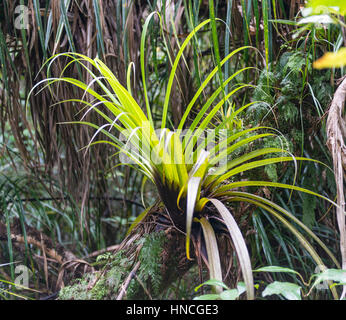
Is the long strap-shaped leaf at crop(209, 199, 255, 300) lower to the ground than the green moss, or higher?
higher

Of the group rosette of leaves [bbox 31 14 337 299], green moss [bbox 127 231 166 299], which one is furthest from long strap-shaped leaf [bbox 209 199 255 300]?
green moss [bbox 127 231 166 299]

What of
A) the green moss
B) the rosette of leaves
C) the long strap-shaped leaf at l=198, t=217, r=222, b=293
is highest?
the rosette of leaves

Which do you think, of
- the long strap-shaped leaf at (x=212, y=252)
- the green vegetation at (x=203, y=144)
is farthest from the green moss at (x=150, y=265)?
the long strap-shaped leaf at (x=212, y=252)

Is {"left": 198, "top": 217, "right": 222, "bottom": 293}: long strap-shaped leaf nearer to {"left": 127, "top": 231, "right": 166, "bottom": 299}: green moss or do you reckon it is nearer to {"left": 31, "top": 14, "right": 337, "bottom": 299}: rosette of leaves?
{"left": 31, "top": 14, "right": 337, "bottom": 299}: rosette of leaves

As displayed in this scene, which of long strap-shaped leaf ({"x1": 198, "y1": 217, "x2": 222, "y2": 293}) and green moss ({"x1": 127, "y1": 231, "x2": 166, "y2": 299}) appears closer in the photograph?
long strap-shaped leaf ({"x1": 198, "y1": 217, "x2": 222, "y2": 293})

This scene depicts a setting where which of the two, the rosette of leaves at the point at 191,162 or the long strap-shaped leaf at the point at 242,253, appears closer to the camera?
the long strap-shaped leaf at the point at 242,253

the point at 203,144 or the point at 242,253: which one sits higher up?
the point at 203,144

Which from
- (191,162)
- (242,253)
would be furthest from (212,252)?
(191,162)

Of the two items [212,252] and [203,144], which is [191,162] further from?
[212,252]

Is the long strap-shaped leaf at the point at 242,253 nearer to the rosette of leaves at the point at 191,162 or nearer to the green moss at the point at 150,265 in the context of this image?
the rosette of leaves at the point at 191,162

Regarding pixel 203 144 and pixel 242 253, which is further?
pixel 203 144

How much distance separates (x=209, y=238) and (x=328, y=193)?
0.65 m
